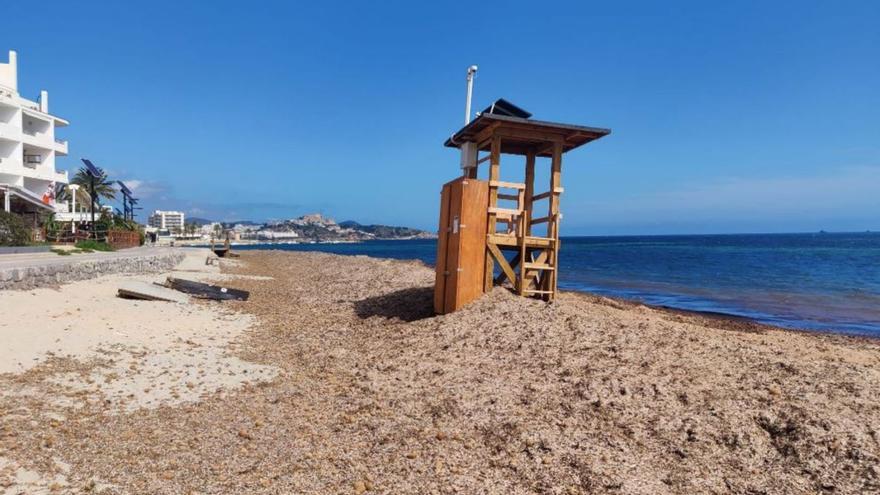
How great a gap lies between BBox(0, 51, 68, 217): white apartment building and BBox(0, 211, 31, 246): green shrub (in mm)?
Result: 14497

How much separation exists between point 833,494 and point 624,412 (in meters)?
1.79

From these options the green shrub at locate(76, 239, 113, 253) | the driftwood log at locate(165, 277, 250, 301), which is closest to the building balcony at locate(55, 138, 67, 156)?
the green shrub at locate(76, 239, 113, 253)

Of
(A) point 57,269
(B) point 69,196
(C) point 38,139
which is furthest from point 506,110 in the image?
(B) point 69,196

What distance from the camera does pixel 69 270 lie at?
48.7 feet

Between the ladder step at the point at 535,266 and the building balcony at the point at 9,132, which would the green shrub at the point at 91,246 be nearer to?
the building balcony at the point at 9,132

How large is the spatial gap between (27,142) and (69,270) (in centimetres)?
3463

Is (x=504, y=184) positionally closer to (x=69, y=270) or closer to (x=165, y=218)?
(x=69, y=270)

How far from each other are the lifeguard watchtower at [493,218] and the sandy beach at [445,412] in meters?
1.05

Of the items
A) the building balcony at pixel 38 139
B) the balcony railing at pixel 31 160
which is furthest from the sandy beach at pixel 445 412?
the balcony railing at pixel 31 160

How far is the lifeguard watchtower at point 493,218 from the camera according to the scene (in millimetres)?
10062

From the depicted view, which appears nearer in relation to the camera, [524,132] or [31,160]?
[524,132]

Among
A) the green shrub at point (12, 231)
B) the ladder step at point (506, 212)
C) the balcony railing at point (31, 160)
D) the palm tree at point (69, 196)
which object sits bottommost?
the green shrub at point (12, 231)

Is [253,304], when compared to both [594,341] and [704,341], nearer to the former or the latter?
[594,341]

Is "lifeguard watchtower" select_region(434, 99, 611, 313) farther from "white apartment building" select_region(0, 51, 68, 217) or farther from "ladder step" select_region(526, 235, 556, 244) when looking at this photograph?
"white apartment building" select_region(0, 51, 68, 217)
